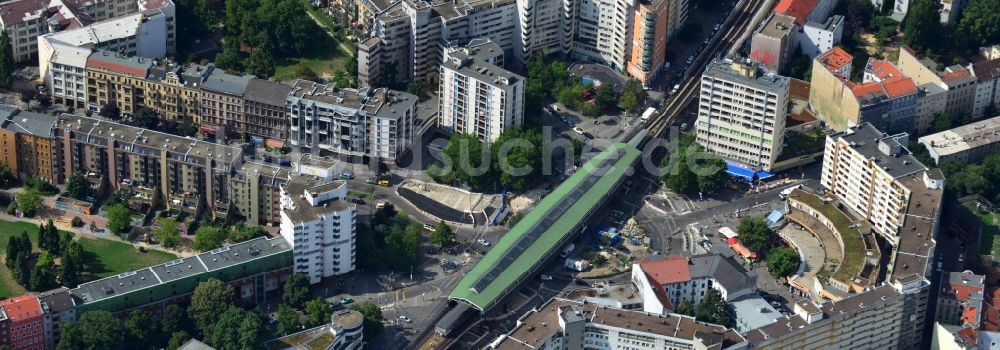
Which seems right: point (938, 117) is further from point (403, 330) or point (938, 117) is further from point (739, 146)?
point (403, 330)

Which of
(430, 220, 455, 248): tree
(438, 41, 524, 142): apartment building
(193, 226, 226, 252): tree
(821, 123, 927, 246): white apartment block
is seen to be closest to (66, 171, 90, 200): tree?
(193, 226, 226, 252): tree

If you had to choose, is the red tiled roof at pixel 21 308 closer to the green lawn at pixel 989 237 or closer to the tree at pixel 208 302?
the tree at pixel 208 302

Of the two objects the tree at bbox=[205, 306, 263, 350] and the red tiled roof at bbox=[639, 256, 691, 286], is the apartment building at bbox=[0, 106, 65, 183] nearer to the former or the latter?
the tree at bbox=[205, 306, 263, 350]

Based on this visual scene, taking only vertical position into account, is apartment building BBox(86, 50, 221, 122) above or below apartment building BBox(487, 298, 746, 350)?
above

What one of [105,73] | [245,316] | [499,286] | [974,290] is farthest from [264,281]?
[974,290]

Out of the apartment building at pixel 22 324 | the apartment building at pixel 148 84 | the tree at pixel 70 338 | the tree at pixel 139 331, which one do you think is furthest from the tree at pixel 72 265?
the apartment building at pixel 148 84

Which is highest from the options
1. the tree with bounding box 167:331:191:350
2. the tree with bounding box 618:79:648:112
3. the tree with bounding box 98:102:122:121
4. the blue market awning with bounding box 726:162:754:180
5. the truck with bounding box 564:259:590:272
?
the tree with bounding box 618:79:648:112

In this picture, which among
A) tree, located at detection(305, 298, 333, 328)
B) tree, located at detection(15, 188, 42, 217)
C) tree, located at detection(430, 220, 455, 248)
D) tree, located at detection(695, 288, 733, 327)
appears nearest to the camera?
tree, located at detection(305, 298, 333, 328)
